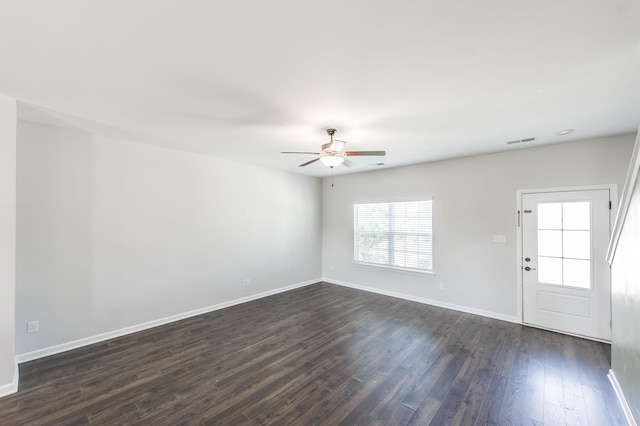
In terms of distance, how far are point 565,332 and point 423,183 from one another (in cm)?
303

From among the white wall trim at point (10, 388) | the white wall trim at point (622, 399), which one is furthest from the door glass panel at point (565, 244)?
the white wall trim at point (10, 388)

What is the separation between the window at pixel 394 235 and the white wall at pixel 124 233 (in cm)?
211

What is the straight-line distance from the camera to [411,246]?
5.38 metres

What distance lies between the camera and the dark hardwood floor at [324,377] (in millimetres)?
2195

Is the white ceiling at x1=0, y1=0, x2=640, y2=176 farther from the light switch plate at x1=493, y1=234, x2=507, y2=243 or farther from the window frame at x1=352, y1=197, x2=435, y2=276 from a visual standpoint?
the window frame at x1=352, y1=197, x2=435, y2=276

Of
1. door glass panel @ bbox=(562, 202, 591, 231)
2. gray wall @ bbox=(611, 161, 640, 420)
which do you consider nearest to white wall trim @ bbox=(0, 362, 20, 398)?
gray wall @ bbox=(611, 161, 640, 420)

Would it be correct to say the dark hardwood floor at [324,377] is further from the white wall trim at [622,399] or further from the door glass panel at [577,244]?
the door glass panel at [577,244]

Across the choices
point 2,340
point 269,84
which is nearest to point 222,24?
point 269,84

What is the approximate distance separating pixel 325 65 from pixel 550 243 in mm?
4178

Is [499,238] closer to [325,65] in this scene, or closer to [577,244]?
[577,244]

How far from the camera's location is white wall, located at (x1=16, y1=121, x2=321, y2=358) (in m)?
3.09

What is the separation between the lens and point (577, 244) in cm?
372

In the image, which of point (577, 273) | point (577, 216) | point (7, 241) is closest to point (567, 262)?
point (577, 273)

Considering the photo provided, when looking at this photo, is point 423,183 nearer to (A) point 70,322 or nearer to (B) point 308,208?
(B) point 308,208
